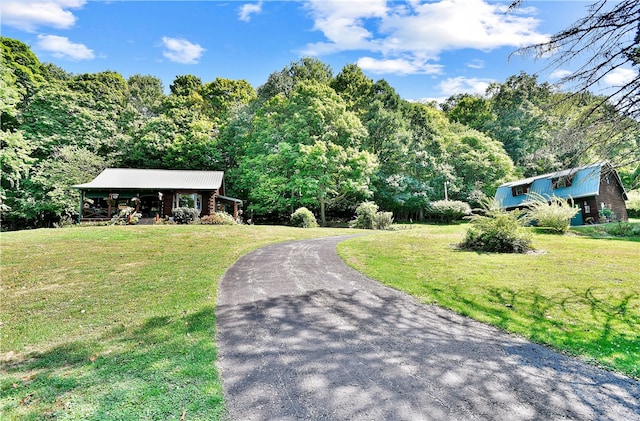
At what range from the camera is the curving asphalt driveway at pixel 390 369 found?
9.27ft

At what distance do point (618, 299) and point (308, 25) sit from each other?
1060 centimetres

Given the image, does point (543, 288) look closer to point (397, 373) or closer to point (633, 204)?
point (397, 373)

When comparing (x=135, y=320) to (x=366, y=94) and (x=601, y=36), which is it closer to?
(x=601, y=36)

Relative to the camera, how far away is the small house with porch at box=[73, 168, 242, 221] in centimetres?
2273

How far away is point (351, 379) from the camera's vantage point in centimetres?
328

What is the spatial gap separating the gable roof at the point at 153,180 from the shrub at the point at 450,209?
2080 cm

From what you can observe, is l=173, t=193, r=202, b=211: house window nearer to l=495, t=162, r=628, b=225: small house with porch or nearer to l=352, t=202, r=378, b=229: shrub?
l=352, t=202, r=378, b=229: shrub

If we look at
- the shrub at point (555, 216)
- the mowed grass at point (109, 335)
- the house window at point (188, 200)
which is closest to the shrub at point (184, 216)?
the house window at point (188, 200)

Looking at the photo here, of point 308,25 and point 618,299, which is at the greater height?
point 308,25

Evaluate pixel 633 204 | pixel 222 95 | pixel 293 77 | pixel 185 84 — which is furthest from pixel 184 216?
pixel 633 204

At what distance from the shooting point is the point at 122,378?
3.33m

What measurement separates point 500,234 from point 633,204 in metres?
27.4

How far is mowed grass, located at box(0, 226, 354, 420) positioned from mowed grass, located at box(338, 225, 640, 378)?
14.3 feet

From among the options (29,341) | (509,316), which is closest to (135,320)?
(29,341)
